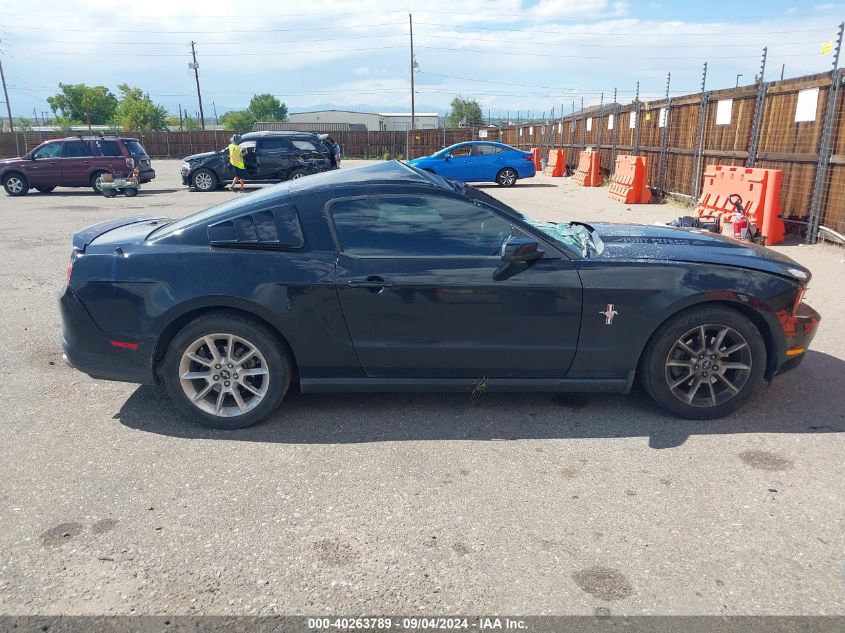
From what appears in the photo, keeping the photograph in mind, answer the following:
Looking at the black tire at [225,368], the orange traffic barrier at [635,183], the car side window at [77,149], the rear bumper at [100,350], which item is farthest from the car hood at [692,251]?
the car side window at [77,149]

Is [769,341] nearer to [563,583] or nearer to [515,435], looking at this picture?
[515,435]

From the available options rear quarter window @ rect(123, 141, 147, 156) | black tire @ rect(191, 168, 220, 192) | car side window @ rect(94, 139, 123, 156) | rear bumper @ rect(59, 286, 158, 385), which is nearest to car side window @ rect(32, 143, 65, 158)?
car side window @ rect(94, 139, 123, 156)

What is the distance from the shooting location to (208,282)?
392 cm

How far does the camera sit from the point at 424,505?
3.23 meters

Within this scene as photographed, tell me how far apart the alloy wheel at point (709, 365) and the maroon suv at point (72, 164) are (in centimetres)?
1955

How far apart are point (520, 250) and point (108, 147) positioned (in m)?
19.6

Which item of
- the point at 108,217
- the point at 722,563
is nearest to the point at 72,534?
the point at 722,563

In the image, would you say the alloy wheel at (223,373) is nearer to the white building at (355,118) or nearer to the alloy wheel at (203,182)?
the alloy wheel at (203,182)

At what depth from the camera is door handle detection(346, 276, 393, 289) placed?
3906mm

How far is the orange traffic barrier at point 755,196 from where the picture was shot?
31.6 ft

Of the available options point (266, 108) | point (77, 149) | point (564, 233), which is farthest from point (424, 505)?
point (266, 108)

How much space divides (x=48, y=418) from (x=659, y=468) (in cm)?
383

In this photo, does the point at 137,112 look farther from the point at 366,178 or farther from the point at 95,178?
A: the point at 366,178

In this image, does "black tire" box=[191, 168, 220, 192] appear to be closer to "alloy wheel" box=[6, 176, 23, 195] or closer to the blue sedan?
"alloy wheel" box=[6, 176, 23, 195]
